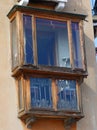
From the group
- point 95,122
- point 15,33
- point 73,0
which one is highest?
point 73,0

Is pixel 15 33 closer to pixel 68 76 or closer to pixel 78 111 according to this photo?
pixel 68 76

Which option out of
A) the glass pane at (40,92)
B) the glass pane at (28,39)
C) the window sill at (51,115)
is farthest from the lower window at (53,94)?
the glass pane at (28,39)

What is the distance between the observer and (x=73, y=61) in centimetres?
1185

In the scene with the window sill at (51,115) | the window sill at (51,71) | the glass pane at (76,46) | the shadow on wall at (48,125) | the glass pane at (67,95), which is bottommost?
the shadow on wall at (48,125)

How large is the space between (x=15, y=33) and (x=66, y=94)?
1911mm

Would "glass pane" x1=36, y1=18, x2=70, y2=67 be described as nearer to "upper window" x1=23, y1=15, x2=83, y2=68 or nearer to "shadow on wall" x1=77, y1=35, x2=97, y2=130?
"upper window" x1=23, y1=15, x2=83, y2=68

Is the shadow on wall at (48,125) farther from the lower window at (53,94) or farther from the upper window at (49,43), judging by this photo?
the upper window at (49,43)

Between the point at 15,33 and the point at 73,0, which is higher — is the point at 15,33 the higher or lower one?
the lower one

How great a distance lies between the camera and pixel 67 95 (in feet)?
38.5

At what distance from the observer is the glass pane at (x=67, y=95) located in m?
11.6

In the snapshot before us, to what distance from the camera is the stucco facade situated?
11383 mm

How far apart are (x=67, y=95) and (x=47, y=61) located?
94 cm

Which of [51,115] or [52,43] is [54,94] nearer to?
[51,115]

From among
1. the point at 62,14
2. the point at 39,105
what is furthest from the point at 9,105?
the point at 62,14
